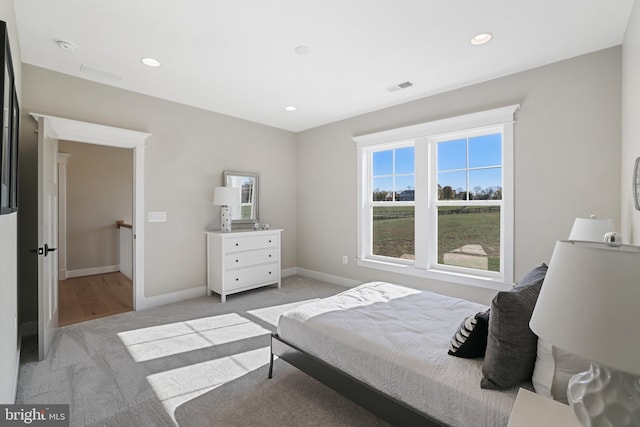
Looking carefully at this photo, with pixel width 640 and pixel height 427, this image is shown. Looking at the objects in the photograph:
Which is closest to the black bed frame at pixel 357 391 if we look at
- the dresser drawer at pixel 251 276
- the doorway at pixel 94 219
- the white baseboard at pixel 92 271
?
the dresser drawer at pixel 251 276

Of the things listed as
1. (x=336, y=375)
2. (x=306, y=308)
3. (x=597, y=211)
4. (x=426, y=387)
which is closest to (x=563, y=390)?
(x=426, y=387)

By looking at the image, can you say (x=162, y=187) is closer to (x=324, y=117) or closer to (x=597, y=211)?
(x=324, y=117)

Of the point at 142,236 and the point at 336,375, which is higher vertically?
the point at 142,236

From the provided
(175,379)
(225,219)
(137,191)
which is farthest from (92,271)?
(175,379)

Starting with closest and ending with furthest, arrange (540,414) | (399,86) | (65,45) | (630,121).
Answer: (540,414) → (630,121) → (65,45) → (399,86)

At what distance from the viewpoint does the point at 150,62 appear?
9.75ft

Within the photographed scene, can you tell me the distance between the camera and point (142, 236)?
3771 millimetres

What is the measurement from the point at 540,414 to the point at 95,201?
677 centimetres

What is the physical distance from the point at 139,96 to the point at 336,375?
390 cm

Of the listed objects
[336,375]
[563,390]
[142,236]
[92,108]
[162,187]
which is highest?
[92,108]

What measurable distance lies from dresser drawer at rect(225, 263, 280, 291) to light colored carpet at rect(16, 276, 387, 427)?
759 millimetres

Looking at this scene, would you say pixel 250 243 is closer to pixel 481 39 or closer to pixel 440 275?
pixel 440 275

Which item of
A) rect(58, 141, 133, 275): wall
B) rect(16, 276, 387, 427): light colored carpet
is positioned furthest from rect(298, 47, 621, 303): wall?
rect(58, 141, 133, 275): wall

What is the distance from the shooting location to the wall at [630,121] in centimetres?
204
